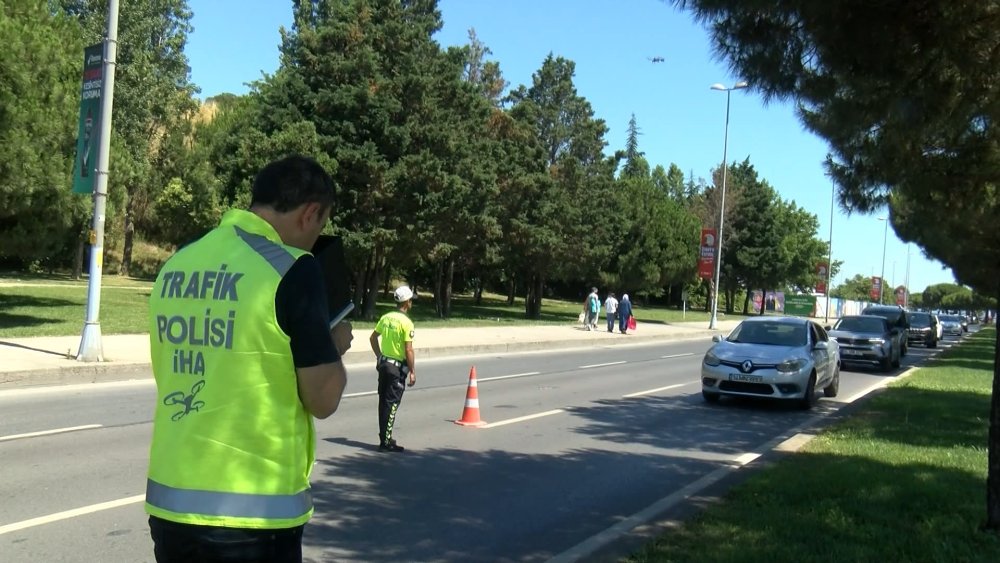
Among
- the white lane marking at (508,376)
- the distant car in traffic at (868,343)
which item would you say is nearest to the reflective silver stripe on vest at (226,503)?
the white lane marking at (508,376)

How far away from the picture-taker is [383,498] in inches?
283

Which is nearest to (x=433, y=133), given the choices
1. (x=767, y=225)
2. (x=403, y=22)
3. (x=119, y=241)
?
(x=403, y=22)

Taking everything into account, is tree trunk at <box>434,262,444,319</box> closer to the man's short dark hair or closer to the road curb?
the road curb

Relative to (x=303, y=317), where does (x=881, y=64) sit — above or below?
above

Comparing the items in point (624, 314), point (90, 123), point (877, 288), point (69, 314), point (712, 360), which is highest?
point (877, 288)

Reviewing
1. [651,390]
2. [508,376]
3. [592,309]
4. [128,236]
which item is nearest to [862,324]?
[651,390]

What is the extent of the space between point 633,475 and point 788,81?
4.24 meters

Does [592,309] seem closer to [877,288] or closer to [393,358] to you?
[393,358]

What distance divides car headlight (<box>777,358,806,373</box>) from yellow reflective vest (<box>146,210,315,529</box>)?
12162 millimetres

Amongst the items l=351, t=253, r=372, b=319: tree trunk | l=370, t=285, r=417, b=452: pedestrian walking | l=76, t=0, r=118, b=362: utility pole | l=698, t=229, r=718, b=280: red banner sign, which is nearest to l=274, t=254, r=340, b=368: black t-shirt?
l=370, t=285, r=417, b=452: pedestrian walking

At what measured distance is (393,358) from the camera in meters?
8.98

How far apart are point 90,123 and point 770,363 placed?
12630 mm

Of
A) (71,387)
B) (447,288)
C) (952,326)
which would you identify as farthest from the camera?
(952,326)

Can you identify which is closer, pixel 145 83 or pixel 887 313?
pixel 887 313
